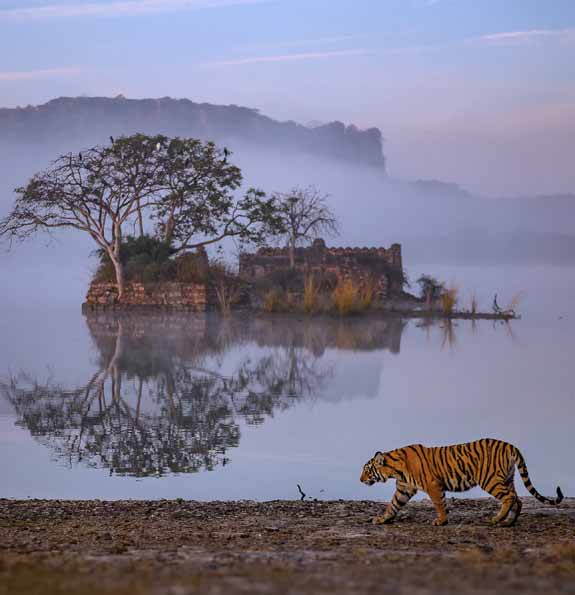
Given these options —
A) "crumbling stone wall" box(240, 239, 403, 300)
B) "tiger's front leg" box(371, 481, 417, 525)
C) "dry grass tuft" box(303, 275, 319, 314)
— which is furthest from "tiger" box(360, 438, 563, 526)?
"crumbling stone wall" box(240, 239, 403, 300)

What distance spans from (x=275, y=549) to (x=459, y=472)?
183 centimetres

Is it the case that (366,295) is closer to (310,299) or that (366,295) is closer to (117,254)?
(310,299)

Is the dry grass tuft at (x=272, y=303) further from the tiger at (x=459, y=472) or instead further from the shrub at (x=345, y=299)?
the tiger at (x=459, y=472)

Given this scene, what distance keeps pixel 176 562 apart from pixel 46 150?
89.9 metres

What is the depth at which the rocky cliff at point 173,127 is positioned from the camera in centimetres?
9288

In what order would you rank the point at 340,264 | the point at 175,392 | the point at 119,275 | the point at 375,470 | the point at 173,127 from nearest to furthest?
the point at 375,470, the point at 175,392, the point at 119,275, the point at 340,264, the point at 173,127

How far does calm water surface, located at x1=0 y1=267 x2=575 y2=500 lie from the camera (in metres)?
10.8

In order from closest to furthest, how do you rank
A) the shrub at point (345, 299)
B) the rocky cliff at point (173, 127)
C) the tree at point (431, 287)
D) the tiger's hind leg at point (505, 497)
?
1. the tiger's hind leg at point (505, 497)
2. the shrub at point (345, 299)
3. the tree at point (431, 287)
4. the rocky cliff at point (173, 127)

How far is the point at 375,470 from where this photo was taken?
27.3ft

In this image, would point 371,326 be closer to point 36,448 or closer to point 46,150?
point 36,448

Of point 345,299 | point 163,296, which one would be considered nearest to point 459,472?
point 345,299

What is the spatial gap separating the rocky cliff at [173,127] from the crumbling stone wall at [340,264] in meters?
53.7

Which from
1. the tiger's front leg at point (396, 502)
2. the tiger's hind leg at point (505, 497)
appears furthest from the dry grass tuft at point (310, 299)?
the tiger's hind leg at point (505, 497)

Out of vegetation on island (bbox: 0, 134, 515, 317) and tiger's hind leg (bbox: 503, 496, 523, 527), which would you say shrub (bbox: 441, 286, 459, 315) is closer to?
vegetation on island (bbox: 0, 134, 515, 317)
